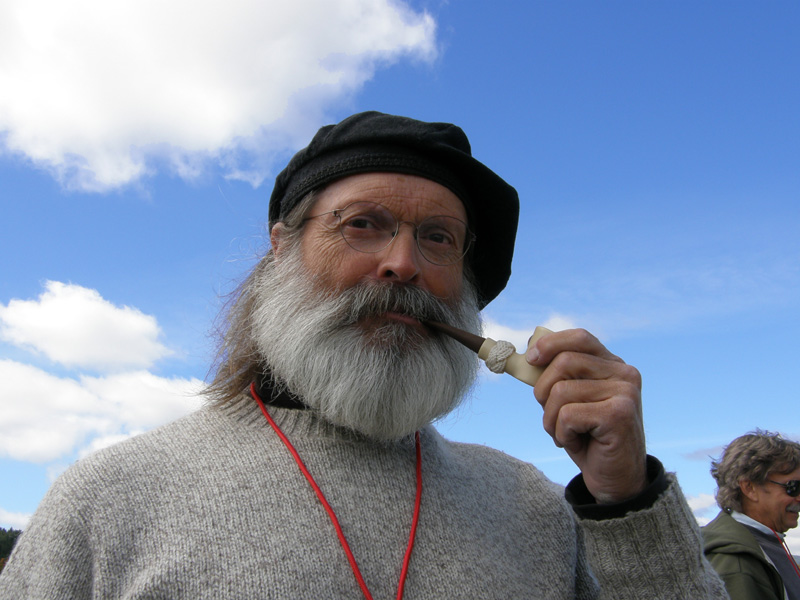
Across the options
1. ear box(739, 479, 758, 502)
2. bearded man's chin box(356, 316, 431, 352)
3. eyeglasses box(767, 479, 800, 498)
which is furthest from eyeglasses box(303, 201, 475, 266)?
eyeglasses box(767, 479, 800, 498)

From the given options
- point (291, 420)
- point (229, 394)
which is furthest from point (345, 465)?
point (229, 394)

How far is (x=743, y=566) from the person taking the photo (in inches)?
150

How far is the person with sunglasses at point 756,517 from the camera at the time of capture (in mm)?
3797

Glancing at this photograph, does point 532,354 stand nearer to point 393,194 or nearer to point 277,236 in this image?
point 393,194

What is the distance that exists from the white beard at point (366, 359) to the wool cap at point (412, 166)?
17.1 inches

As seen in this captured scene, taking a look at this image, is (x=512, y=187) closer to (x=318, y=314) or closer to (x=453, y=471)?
(x=318, y=314)

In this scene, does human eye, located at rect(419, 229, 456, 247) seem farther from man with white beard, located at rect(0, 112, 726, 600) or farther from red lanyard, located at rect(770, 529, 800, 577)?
red lanyard, located at rect(770, 529, 800, 577)

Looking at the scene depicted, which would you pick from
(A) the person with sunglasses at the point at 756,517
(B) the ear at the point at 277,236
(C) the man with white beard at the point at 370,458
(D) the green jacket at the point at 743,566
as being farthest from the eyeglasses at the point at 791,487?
(B) the ear at the point at 277,236

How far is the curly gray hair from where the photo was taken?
15.0 feet

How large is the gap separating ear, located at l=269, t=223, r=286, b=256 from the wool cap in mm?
45

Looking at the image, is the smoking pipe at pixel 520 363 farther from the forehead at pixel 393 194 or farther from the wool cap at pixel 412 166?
the wool cap at pixel 412 166

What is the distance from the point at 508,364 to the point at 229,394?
1.08 meters

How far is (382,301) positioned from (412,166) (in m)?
0.53

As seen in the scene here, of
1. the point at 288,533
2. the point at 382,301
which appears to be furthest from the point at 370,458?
the point at 382,301
